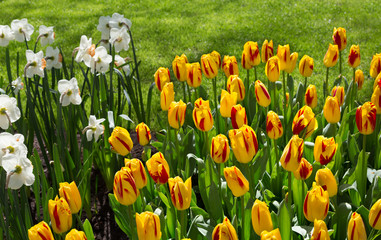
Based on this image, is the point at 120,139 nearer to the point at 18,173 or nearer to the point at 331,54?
the point at 18,173

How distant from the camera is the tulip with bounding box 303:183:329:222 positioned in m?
1.46

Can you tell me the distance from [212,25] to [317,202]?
475 centimetres

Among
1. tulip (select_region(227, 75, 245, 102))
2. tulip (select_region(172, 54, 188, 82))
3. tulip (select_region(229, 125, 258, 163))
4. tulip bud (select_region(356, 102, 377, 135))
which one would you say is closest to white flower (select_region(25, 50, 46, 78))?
tulip (select_region(172, 54, 188, 82))

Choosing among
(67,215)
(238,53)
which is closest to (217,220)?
(67,215)

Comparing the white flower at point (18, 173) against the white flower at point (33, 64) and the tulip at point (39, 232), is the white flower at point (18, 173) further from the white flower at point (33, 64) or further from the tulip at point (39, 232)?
the white flower at point (33, 64)

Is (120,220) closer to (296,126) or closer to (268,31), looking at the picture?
(296,126)

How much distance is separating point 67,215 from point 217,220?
0.66 meters

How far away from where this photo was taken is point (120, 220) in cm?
207

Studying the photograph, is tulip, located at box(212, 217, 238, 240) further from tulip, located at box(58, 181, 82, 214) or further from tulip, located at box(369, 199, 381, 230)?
tulip, located at box(58, 181, 82, 214)

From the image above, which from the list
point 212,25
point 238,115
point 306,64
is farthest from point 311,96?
point 212,25

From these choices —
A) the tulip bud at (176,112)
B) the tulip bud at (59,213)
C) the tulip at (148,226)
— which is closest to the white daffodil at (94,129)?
the tulip bud at (176,112)

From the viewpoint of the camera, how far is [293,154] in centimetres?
159

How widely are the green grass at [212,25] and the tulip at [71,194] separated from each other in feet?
9.05

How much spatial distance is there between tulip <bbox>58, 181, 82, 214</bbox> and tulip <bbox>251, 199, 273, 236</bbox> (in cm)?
60
